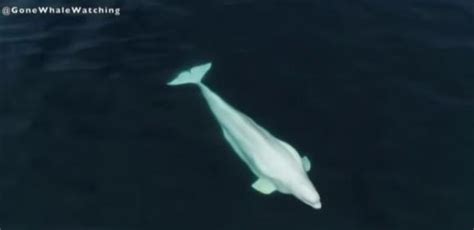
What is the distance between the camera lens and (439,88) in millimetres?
24953

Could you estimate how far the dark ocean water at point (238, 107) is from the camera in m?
20.6

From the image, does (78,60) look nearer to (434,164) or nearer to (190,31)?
(190,31)

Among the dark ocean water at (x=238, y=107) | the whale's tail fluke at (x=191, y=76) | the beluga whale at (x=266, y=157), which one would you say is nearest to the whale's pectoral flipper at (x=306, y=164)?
the beluga whale at (x=266, y=157)

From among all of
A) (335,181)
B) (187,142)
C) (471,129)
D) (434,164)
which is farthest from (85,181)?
(471,129)

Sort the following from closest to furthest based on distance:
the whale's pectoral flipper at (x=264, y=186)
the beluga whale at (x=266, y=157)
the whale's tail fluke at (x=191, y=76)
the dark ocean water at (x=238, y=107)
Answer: the beluga whale at (x=266, y=157), the dark ocean water at (x=238, y=107), the whale's pectoral flipper at (x=264, y=186), the whale's tail fluke at (x=191, y=76)

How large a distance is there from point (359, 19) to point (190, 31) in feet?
23.7

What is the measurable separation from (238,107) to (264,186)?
4.33 meters

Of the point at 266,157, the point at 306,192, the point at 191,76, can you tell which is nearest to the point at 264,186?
the point at 266,157

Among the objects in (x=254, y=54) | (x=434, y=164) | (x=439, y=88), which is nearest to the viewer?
(x=434, y=164)

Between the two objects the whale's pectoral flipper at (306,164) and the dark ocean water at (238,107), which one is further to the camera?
the whale's pectoral flipper at (306,164)

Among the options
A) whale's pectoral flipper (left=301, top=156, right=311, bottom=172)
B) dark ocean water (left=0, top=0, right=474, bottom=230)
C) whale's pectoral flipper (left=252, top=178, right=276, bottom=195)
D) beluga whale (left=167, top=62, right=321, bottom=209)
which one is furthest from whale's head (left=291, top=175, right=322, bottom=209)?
whale's pectoral flipper (left=301, top=156, right=311, bottom=172)

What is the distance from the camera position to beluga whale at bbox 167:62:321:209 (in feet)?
67.2

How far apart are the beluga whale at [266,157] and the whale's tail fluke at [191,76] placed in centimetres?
237

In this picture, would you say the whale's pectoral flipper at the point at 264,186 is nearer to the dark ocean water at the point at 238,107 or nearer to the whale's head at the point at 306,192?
the dark ocean water at the point at 238,107
